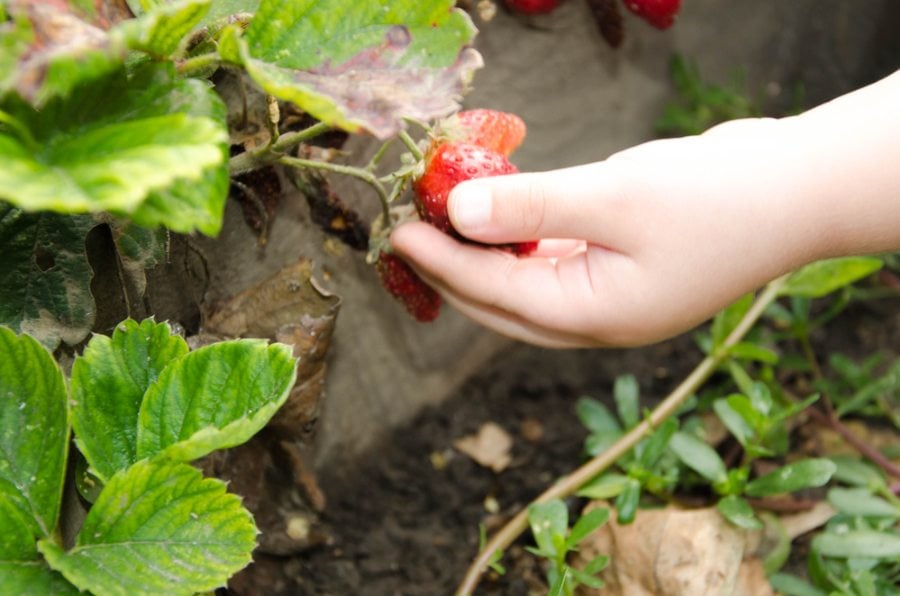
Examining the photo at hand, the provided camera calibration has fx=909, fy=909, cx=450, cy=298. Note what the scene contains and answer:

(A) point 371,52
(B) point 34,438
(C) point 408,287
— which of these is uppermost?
(A) point 371,52

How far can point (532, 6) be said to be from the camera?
1.21 metres

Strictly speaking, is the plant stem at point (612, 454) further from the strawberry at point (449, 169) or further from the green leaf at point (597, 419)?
the strawberry at point (449, 169)

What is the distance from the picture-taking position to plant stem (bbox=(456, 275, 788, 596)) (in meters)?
1.00

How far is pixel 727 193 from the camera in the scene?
30.7 inches

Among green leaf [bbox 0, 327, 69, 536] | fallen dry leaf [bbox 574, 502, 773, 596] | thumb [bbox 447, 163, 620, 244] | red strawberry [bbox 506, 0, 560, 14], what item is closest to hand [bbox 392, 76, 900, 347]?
thumb [bbox 447, 163, 620, 244]

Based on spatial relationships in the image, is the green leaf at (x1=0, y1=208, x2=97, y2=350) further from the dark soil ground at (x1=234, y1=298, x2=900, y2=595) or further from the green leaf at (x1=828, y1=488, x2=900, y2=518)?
the green leaf at (x1=828, y1=488, x2=900, y2=518)

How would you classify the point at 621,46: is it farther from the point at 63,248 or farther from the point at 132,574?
the point at 132,574

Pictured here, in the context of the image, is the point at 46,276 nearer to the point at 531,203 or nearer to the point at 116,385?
the point at 116,385

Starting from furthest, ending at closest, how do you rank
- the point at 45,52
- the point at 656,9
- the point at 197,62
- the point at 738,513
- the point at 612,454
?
the point at 656,9
the point at 612,454
the point at 738,513
the point at 197,62
the point at 45,52

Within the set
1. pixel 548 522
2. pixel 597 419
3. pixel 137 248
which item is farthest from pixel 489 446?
pixel 137 248

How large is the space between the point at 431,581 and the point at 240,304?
413mm

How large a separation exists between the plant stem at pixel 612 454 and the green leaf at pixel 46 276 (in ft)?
1.65

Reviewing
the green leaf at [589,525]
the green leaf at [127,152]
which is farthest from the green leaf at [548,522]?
the green leaf at [127,152]

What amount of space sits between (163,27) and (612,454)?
2.38 ft
